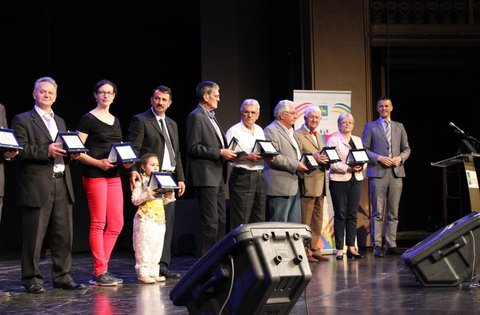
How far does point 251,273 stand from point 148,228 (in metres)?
2.56

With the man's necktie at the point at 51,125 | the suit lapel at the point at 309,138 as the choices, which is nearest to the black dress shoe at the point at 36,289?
the man's necktie at the point at 51,125

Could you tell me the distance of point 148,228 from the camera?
220 inches

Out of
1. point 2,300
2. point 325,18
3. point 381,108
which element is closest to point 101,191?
→ point 2,300

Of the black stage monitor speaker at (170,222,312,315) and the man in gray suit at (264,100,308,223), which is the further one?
the man in gray suit at (264,100,308,223)

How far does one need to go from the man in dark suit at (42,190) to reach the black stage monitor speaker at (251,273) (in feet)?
6.56

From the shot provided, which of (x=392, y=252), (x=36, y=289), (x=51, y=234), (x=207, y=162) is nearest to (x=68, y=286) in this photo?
(x=36, y=289)

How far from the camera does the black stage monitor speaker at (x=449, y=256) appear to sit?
5266mm

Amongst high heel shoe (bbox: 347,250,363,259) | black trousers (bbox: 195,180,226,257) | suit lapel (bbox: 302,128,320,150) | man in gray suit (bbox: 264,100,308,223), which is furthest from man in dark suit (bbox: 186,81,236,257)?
high heel shoe (bbox: 347,250,363,259)

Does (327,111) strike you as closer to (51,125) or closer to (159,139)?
(159,139)

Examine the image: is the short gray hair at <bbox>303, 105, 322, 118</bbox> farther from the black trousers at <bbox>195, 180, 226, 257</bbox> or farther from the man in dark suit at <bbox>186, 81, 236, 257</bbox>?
the black trousers at <bbox>195, 180, 226, 257</bbox>

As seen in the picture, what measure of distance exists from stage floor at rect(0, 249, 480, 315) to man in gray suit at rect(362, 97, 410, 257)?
1.33 m

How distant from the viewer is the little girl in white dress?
557 centimetres

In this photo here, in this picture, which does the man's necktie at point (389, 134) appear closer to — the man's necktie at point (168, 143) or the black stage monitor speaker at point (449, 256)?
the black stage monitor speaker at point (449, 256)

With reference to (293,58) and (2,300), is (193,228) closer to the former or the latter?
(293,58)
